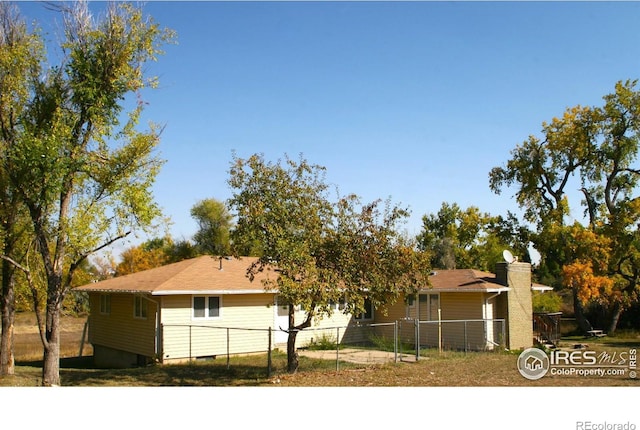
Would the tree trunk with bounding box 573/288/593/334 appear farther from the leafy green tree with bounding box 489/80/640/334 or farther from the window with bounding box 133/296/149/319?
the window with bounding box 133/296/149/319

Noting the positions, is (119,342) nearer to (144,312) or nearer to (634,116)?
(144,312)

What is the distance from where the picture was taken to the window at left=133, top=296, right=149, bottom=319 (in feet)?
71.1

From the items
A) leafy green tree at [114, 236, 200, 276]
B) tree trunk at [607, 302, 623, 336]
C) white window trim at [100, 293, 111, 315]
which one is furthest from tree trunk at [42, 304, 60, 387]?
leafy green tree at [114, 236, 200, 276]

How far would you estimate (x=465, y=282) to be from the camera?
2375cm

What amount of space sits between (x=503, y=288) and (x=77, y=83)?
16.8 meters

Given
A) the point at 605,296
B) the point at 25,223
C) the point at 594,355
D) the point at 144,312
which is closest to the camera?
the point at 25,223

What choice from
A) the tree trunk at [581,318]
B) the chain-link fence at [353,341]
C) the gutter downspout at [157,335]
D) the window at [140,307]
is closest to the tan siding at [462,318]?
the chain-link fence at [353,341]

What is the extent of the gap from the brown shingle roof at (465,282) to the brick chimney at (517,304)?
48 centimetres

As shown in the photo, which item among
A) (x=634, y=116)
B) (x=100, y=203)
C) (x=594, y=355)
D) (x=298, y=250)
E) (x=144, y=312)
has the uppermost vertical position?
(x=634, y=116)

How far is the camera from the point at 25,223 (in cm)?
1855

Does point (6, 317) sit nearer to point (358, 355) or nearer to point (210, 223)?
point (358, 355)

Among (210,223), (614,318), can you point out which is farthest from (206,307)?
(210,223)

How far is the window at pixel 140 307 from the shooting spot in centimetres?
2168

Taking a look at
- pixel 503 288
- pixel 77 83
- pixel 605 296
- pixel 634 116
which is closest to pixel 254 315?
pixel 503 288
